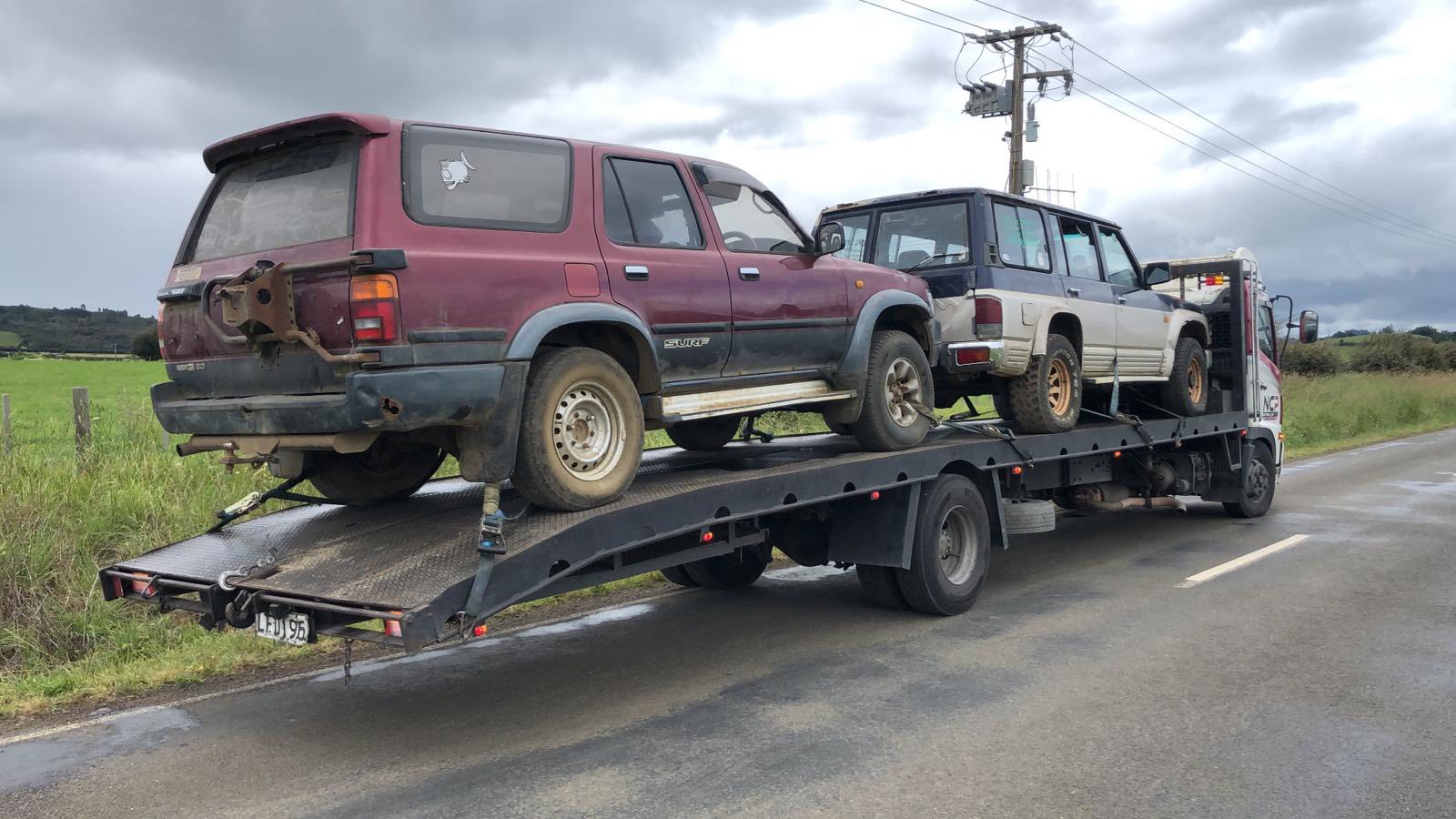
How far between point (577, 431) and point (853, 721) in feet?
5.87

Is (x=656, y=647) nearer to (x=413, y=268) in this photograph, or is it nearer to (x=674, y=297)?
(x=674, y=297)

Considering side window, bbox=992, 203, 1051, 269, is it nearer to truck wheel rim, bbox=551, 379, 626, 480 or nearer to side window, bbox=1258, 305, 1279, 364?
truck wheel rim, bbox=551, 379, 626, 480

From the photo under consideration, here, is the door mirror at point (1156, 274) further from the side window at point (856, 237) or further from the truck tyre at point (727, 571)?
the truck tyre at point (727, 571)

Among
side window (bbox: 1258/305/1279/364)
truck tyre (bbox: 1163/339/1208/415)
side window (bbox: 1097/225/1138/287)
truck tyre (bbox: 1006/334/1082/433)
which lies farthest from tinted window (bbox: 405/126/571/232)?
side window (bbox: 1258/305/1279/364)

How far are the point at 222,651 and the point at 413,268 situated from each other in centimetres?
314

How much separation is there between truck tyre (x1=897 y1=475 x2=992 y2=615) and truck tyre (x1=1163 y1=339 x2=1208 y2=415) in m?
3.90

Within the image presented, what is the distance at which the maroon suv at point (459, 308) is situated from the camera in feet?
14.1

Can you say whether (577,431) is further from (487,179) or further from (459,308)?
(487,179)

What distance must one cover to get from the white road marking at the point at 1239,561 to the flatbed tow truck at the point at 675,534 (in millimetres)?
1146

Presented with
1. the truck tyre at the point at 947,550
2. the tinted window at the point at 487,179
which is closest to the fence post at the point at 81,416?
the tinted window at the point at 487,179

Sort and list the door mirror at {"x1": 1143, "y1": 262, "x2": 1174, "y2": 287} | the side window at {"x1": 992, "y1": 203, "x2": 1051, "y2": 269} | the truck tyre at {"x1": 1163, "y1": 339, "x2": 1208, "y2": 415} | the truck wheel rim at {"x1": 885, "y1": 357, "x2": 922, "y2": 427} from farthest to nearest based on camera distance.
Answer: the truck tyre at {"x1": 1163, "y1": 339, "x2": 1208, "y2": 415} < the door mirror at {"x1": 1143, "y1": 262, "x2": 1174, "y2": 287} < the side window at {"x1": 992, "y1": 203, "x2": 1051, "y2": 269} < the truck wheel rim at {"x1": 885, "y1": 357, "x2": 922, "y2": 427}

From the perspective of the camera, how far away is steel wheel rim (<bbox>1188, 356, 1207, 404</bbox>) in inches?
419

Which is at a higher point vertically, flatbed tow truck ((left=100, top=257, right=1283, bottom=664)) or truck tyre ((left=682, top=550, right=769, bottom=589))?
flatbed tow truck ((left=100, top=257, right=1283, bottom=664))

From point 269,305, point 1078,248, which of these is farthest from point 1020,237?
point 269,305
